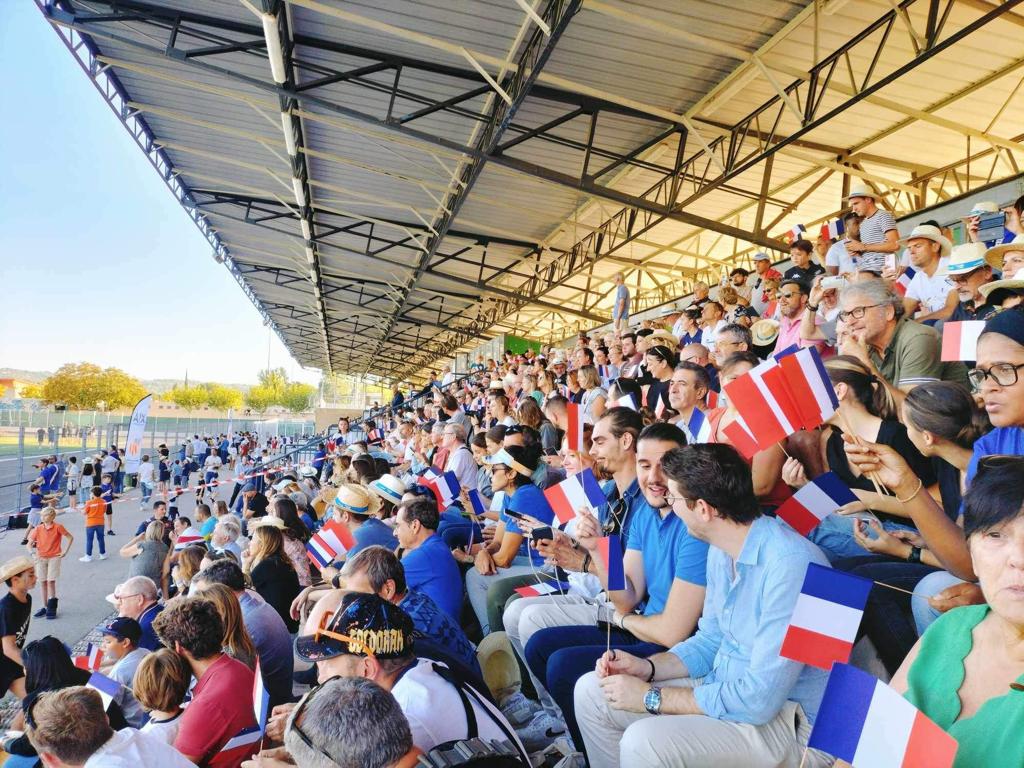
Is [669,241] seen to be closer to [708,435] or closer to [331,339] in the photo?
[708,435]

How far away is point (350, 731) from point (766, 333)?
584 centimetres

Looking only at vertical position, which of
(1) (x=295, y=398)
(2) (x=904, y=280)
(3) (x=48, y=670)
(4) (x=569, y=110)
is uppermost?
(4) (x=569, y=110)

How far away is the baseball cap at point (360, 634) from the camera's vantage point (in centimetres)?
240

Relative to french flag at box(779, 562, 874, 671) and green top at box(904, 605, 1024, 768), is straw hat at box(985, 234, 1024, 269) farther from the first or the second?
green top at box(904, 605, 1024, 768)

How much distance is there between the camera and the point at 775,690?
7.27 ft

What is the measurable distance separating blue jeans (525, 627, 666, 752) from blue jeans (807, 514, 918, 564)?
81 cm

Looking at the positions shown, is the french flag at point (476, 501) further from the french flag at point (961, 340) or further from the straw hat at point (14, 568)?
the french flag at point (961, 340)

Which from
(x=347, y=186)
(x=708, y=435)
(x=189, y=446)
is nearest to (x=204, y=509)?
(x=347, y=186)

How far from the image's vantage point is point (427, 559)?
4.25 metres

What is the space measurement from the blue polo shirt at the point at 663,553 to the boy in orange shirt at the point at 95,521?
1196 centimetres

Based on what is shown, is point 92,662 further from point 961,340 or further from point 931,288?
point 931,288

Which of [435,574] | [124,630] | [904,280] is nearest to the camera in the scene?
[435,574]

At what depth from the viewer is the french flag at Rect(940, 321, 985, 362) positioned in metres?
2.91

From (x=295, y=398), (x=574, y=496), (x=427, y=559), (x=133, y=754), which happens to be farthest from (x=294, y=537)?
(x=295, y=398)
